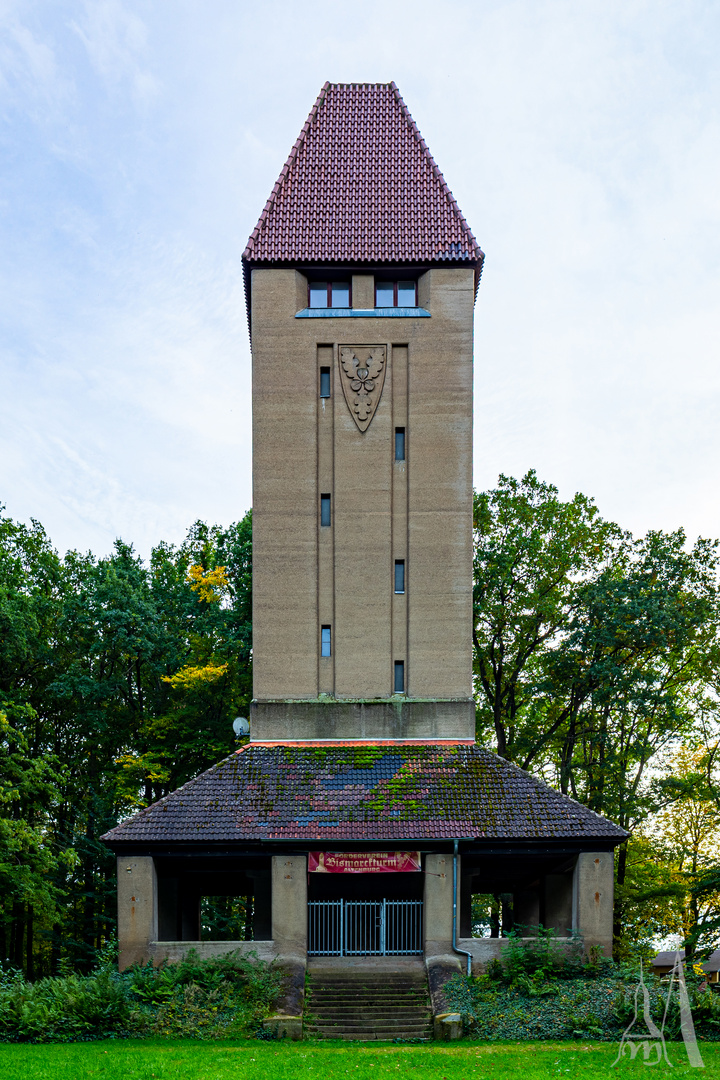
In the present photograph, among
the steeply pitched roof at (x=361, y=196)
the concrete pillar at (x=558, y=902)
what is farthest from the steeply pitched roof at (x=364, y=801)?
the steeply pitched roof at (x=361, y=196)

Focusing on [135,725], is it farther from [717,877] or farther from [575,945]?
[717,877]

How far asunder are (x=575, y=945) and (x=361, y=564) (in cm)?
1226

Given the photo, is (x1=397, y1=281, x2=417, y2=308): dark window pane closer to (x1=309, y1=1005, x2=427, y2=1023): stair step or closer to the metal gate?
the metal gate

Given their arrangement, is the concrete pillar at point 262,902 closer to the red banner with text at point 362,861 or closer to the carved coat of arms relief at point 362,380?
the red banner with text at point 362,861

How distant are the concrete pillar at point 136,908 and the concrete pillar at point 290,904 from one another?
310cm

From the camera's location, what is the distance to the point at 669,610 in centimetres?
3747

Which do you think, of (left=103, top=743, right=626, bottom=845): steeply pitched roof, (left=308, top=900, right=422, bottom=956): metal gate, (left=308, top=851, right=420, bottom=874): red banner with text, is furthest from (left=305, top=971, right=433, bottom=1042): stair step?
(left=103, top=743, right=626, bottom=845): steeply pitched roof

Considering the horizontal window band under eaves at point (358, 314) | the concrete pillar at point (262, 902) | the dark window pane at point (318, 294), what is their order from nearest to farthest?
the concrete pillar at point (262, 902) < the horizontal window band under eaves at point (358, 314) < the dark window pane at point (318, 294)

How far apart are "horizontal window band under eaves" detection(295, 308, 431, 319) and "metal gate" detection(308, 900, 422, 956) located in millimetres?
17294

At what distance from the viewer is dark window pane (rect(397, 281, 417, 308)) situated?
33500 mm

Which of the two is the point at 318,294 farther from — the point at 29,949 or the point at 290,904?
the point at 29,949

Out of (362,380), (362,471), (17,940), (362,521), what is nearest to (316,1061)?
(362,521)

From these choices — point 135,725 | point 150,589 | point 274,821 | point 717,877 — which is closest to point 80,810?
point 135,725

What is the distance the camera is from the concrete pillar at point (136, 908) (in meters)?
26.0
